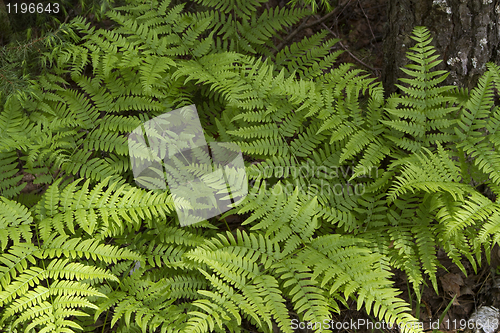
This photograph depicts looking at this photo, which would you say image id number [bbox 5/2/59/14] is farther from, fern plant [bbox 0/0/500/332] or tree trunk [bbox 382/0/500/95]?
tree trunk [bbox 382/0/500/95]

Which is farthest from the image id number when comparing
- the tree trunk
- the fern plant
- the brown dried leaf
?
the brown dried leaf

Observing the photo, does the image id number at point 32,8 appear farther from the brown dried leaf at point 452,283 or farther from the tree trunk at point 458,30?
the brown dried leaf at point 452,283

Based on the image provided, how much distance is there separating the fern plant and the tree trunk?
0.38 ft

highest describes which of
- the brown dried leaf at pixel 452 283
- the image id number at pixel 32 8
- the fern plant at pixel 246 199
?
the image id number at pixel 32 8

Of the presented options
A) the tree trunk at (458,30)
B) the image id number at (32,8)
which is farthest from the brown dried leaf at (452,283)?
the image id number at (32,8)

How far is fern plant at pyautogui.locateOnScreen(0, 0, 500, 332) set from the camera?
2182 mm

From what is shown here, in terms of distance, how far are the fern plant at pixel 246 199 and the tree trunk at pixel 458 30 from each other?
0.38 feet

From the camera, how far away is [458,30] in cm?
264

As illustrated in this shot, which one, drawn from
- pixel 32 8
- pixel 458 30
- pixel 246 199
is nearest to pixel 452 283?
pixel 246 199

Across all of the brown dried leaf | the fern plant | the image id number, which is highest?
the image id number

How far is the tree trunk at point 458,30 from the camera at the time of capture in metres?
2.58

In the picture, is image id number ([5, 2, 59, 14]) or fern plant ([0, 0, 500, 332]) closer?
fern plant ([0, 0, 500, 332])

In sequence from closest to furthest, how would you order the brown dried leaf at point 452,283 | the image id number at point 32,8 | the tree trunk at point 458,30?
1. the tree trunk at point 458,30
2. the brown dried leaf at point 452,283
3. the image id number at point 32,8

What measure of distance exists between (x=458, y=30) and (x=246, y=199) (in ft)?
6.77
